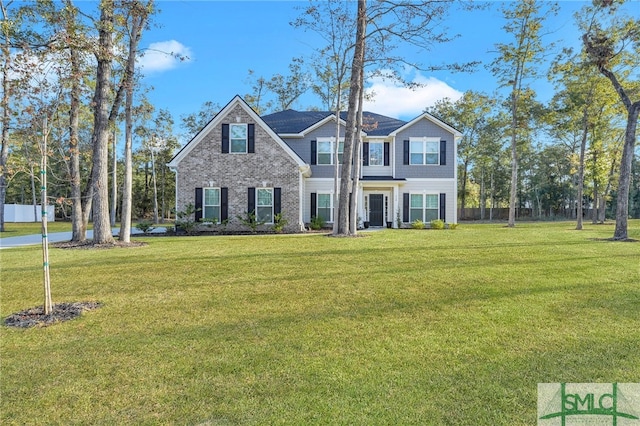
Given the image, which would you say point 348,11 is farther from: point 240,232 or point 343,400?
point 343,400

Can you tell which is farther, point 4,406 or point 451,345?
point 451,345

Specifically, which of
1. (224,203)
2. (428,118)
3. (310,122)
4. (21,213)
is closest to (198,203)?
(224,203)

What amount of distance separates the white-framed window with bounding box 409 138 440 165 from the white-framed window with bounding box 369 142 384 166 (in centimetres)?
158

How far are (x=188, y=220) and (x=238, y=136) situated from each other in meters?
4.54

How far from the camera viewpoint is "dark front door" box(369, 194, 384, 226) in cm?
1986

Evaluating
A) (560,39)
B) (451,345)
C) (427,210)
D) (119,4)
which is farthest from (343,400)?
(560,39)

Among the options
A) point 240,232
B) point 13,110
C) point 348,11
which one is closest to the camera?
point 13,110

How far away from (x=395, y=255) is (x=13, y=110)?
7435mm

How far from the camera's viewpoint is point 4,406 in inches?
96.3

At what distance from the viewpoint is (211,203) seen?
54.7 feet

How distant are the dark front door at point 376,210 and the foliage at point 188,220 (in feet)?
30.6

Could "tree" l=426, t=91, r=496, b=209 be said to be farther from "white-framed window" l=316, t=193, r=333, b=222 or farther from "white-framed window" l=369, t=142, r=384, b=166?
"white-framed window" l=316, t=193, r=333, b=222

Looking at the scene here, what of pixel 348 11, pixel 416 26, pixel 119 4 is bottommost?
pixel 119 4

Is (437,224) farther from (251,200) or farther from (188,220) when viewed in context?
(188,220)
